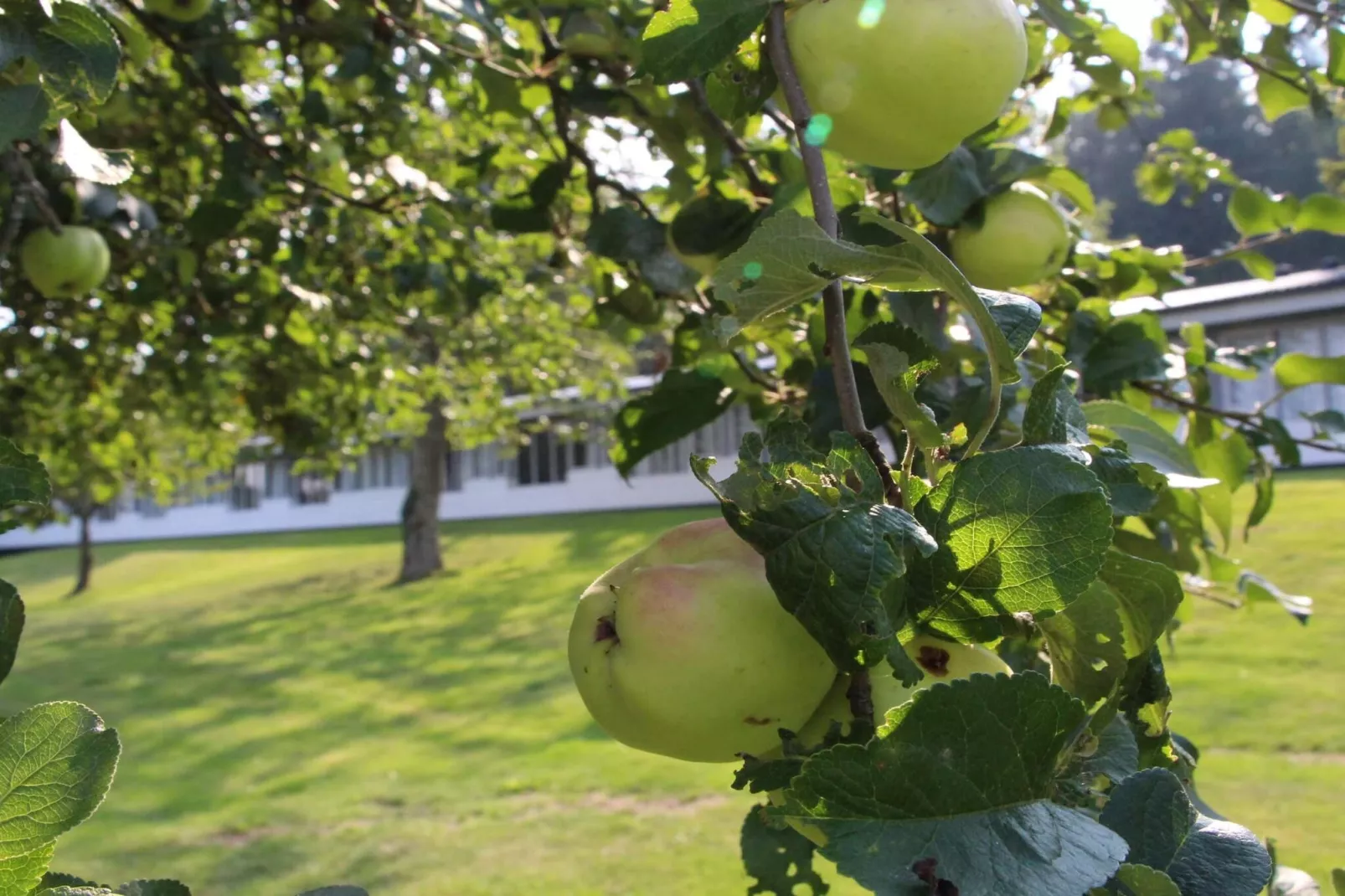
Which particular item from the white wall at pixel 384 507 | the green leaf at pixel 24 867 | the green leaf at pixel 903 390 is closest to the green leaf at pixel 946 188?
the green leaf at pixel 903 390

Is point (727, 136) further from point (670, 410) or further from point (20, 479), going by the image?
point (20, 479)

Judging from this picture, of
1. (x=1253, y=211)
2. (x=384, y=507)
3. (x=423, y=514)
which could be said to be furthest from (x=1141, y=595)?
(x=384, y=507)

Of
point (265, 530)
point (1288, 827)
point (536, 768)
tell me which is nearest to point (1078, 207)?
point (1288, 827)

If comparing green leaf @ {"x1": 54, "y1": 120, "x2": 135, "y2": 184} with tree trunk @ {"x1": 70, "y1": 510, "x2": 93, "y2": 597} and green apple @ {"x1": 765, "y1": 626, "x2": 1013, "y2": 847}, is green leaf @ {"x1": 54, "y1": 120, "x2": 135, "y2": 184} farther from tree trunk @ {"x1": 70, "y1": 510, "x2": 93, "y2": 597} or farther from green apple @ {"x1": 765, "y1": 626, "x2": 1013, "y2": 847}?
tree trunk @ {"x1": 70, "y1": 510, "x2": 93, "y2": 597}

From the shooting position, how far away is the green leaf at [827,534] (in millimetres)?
622

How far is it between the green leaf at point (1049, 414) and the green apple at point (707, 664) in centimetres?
22

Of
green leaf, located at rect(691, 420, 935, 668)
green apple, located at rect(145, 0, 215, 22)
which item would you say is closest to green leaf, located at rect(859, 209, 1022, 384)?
green leaf, located at rect(691, 420, 935, 668)

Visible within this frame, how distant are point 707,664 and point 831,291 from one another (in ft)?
0.98

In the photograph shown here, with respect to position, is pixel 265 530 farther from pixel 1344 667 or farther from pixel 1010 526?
pixel 1010 526

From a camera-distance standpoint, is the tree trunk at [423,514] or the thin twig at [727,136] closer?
the thin twig at [727,136]

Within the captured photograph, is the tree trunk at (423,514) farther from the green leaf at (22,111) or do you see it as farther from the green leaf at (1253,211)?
the green leaf at (22,111)

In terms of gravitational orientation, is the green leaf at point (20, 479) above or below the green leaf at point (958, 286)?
below

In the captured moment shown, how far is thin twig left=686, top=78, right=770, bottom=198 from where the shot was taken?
1546mm

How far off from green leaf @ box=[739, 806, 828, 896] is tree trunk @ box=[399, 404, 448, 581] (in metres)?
14.0
